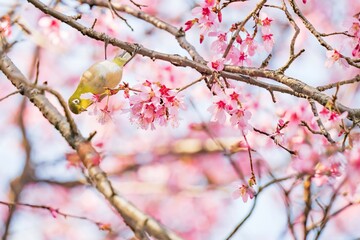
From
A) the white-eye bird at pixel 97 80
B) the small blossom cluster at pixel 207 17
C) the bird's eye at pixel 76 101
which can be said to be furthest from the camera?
the small blossom cluster at pixel 207 17

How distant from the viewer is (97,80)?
2877mm

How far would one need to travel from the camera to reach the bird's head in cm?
292

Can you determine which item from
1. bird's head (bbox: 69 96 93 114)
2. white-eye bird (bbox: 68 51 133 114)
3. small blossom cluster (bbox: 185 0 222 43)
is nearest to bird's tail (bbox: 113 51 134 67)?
white-eye bird (bbox: 68 51 133 114)

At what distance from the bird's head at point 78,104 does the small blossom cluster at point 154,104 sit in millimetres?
270

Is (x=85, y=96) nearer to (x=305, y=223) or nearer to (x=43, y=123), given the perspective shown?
(x=305, y=223)

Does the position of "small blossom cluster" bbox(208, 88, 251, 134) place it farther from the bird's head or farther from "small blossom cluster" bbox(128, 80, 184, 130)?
the bird's head

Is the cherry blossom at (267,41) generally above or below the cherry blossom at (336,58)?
above

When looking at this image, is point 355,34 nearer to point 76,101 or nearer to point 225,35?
point 225,35

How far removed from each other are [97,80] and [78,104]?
0.17m

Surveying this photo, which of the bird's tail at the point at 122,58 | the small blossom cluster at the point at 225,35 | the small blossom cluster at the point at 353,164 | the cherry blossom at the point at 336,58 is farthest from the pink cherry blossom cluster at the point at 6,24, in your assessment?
the small blossom cluster at the point at 353,164

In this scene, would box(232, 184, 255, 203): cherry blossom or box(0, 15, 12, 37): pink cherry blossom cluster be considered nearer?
box(232, 184, 255, 203): cherry blossom

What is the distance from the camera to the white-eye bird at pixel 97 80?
286 cm

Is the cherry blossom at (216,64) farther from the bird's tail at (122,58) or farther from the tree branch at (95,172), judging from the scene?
the tree branch at (95,172)

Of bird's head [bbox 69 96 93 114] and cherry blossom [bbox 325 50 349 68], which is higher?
cherry blossom [bbox 325 50 349 68]
